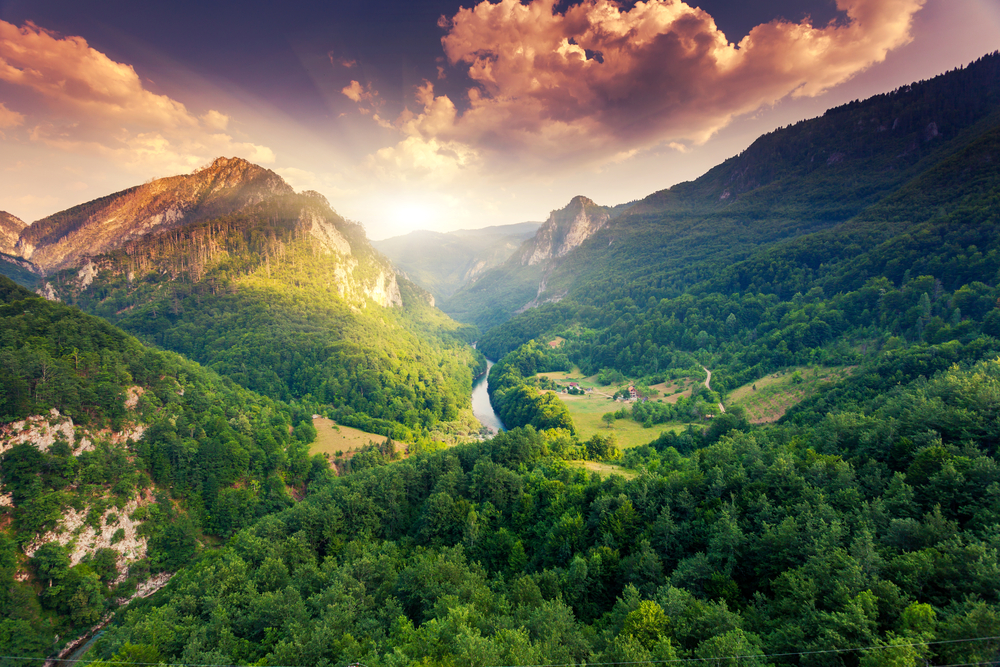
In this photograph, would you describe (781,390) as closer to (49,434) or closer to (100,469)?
(100,469)

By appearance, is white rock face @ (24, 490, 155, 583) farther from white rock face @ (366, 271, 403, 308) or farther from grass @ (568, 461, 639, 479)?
white rock face @ (366, 271, 403, 308)

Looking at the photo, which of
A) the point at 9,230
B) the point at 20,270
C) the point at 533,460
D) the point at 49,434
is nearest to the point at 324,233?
the point at 20,270

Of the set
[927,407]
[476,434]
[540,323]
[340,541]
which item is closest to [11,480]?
[340,541]

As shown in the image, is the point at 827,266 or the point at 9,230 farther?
the point at 9,230

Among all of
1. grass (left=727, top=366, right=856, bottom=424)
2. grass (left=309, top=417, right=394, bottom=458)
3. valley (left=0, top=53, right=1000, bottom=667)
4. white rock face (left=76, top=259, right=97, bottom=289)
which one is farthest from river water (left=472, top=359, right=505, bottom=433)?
white rock face (left=76, top=259, right=97, bottom=289)

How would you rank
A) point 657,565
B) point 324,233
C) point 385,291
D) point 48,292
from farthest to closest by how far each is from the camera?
point 385,291 < point 324,233 < point 48,292 < point 657,565

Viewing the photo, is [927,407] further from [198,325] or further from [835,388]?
[198,325]
